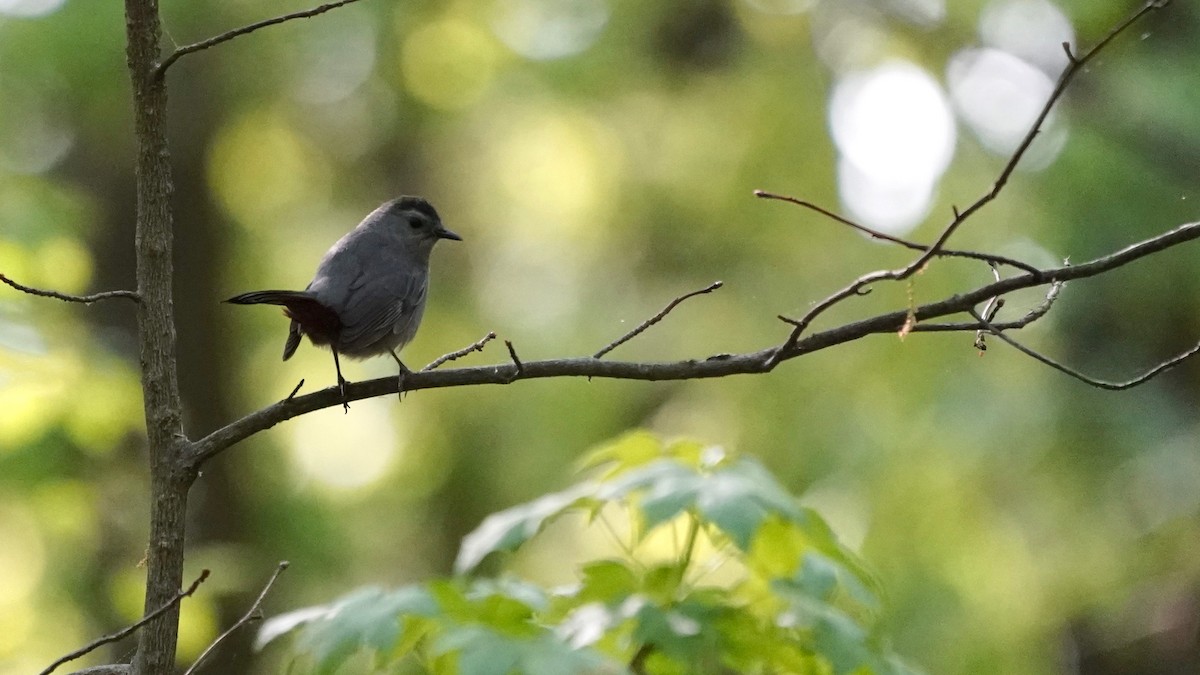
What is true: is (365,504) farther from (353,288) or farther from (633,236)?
(353,288)

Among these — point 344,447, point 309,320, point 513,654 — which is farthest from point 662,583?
point 344,447

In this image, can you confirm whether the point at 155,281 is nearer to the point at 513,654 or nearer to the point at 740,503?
the point at 513,654

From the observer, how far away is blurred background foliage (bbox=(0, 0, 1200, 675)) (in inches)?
177

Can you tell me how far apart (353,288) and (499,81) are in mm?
Result: 2971

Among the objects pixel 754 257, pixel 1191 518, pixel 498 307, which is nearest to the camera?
pixel 1191 518

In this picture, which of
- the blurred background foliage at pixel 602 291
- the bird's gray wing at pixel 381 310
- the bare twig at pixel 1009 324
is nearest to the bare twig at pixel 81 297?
the bare twig at pixel 1009 324

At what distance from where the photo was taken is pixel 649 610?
210 cm

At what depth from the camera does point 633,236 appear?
6.45m

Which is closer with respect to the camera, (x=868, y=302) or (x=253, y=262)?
(x=868, y=302)

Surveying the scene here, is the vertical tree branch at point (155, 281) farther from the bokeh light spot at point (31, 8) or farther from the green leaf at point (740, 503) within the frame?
the bokeh light spot at point (31, 8)

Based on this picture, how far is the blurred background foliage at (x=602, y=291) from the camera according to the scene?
14.8 feet

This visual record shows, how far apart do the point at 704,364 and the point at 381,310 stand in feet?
5.73

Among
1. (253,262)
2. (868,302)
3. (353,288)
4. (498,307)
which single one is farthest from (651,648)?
(253,262)

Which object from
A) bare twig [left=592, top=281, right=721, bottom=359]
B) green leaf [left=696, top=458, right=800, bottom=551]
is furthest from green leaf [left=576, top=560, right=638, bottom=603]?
bare twig [left=592, top=281, right=721, bottom=359]
